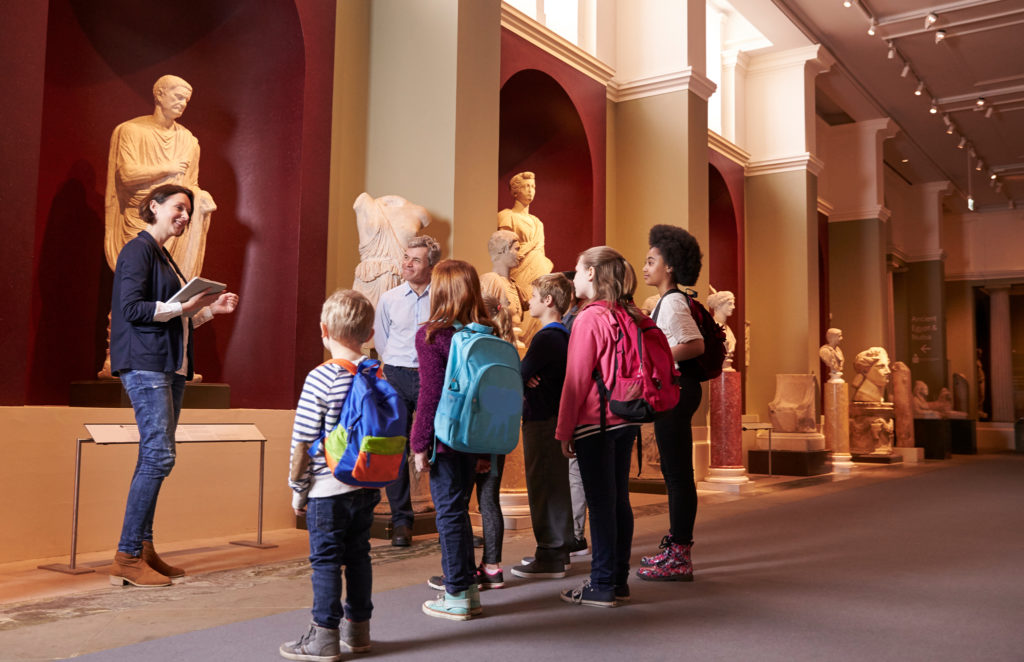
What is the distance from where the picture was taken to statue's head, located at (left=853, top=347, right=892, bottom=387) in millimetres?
14141

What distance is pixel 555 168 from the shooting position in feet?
33.3

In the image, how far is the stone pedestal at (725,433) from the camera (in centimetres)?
912

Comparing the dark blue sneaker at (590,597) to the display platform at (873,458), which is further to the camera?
the display platform at (873,458)

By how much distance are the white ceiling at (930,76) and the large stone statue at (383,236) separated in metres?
8.21

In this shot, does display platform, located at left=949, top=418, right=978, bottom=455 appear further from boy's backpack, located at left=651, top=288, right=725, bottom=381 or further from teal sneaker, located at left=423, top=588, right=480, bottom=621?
teal sneaker, located at left=423, top=588, right=480, bottom=621

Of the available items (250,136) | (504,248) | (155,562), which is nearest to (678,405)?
(504,248)

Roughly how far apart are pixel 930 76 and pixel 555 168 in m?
8.18

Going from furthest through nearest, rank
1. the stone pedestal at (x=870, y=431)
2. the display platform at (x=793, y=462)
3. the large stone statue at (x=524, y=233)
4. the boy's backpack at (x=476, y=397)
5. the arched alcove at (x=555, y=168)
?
the stone pedestal at (x=870, y=431) < the display platform at (x=793, y=462) < the arched alcove at (x=555, y=168) < the large stone statue at (x=524, y=233) < the boy's backpack at (x=476, y=397)

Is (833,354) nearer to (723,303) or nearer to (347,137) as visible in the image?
(723,303)

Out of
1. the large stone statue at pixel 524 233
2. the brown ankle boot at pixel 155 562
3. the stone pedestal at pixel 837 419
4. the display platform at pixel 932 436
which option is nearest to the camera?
the brown ankle boot at pixel 155 562

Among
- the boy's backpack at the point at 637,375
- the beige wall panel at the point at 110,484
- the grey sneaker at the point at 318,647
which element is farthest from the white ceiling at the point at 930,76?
the grey sneaker at the point at 318,647

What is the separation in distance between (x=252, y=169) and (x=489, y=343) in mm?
3856

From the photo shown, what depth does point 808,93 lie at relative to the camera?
13.3 meters

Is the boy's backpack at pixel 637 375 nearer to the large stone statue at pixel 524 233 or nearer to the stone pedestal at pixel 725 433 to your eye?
the large stone statue at pixel 524 233
